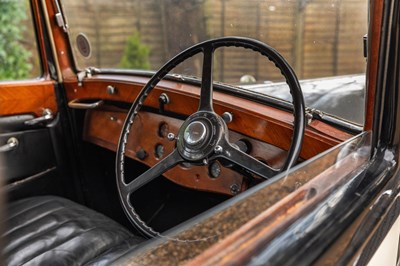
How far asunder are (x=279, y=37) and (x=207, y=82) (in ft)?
1.54

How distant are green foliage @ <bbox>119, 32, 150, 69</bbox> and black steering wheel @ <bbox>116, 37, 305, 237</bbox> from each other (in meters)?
2.62

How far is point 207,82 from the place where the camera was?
147 cm

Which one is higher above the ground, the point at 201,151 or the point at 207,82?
the point at 207,82

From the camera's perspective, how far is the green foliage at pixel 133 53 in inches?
163

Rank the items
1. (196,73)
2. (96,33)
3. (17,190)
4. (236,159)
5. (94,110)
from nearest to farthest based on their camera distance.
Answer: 1. (236,159)
2. (196,73)
3. (17,190)
4. (94,110)
5. (96,33)

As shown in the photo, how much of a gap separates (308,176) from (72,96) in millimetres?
1759

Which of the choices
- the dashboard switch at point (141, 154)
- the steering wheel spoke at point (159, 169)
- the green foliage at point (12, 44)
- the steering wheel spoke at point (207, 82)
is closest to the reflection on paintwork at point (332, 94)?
the steering wheel spoke at point (207, 82)

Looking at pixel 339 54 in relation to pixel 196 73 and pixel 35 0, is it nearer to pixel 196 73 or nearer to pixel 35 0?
pixel 196 73

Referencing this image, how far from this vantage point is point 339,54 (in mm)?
2141

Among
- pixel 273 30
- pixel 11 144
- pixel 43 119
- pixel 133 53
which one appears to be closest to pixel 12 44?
pixel 133 53

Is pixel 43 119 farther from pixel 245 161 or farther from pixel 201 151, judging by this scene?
pixel 245 161

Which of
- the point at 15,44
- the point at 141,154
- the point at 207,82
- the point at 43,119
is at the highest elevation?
the point at 15,44

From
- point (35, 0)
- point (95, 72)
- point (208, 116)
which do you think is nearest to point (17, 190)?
point (95, 72)

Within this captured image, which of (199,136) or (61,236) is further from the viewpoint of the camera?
(61,236)
